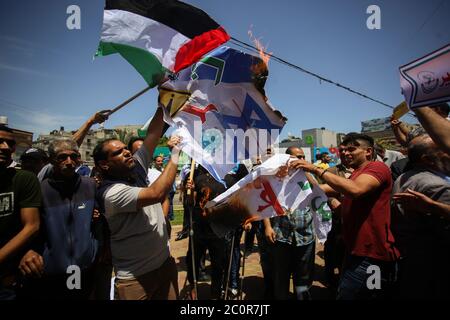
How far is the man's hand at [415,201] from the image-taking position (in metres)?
2.08

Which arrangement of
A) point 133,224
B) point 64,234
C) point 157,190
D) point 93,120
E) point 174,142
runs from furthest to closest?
point 93,120 → point 174,142 → point 64,234 → point 133,224 → point 157,190

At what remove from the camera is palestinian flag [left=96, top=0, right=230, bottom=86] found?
268 centimetres

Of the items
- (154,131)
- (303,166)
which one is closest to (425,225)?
(303,166)

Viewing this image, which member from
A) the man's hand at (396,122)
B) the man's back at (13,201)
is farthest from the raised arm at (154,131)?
the man's hand at (396,122)

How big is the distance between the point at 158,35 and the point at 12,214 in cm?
214

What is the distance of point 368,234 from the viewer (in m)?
2.30

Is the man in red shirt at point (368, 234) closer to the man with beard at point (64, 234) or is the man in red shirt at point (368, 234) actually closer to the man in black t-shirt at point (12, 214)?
the man with beard at point (64, 234)

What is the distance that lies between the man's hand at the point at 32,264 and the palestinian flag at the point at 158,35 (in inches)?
73.9

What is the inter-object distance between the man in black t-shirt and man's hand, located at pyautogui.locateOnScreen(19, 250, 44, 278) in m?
0.05

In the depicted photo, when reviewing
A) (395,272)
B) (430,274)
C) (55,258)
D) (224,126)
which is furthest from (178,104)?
(430,274)

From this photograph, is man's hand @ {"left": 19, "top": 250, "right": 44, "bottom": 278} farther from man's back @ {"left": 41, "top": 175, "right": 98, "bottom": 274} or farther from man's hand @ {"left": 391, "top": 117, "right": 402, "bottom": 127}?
man's hand @ {"left": 391, "top": 117, "right": 402, "bottom": 127}

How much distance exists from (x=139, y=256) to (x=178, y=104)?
148 centimetres

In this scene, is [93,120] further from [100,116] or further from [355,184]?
[355,184]

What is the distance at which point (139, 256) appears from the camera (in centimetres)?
225
